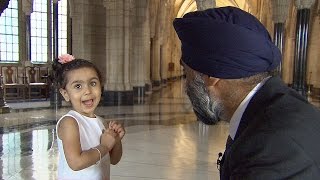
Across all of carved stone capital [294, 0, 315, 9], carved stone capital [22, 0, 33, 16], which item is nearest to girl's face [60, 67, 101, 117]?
carved stone capital [294, 0, 315, 9]

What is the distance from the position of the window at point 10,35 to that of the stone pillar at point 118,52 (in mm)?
5681

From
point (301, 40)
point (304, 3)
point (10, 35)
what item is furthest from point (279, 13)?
point (10, 35)

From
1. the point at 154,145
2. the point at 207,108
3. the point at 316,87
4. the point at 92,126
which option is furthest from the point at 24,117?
the point at 316,87

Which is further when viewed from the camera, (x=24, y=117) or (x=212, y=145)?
(x=24, y=117)

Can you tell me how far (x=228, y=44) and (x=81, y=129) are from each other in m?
1.30

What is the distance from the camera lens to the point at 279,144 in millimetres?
852

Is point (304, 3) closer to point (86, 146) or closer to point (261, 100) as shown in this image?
point (86, 146)

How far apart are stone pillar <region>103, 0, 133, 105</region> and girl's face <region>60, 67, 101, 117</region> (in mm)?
11291

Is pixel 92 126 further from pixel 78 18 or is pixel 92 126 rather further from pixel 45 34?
pixel 45 34

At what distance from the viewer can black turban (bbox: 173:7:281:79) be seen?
103 centimetres

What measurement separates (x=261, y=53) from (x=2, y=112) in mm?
10514

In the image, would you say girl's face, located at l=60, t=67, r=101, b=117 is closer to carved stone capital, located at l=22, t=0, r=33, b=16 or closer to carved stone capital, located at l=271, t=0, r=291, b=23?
carved stone capital, located at l=22, t=0, r=33, b=16

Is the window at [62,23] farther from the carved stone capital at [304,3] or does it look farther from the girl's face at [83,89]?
the girl's face at [83,89]

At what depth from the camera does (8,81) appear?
15.0 m
